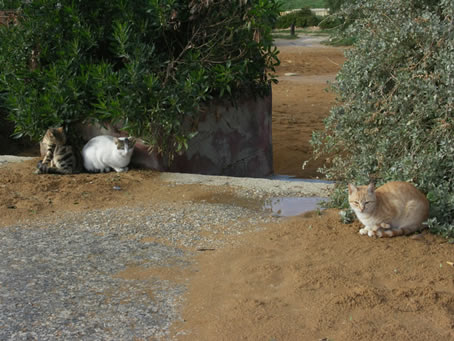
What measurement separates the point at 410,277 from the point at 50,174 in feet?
15.1

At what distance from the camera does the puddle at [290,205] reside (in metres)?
5.75

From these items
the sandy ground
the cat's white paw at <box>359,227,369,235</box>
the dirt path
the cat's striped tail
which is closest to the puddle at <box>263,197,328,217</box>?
the sandy ground

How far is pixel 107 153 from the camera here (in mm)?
7117

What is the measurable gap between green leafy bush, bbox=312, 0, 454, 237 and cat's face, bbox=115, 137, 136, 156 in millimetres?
2269

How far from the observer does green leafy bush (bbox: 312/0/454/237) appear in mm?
5059

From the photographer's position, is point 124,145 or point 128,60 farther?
point 128,60

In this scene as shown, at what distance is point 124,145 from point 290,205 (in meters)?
2.18

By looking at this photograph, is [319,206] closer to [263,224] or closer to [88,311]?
[263,224]

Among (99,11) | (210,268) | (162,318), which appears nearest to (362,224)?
(210,268)

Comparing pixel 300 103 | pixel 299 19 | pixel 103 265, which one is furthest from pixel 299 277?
pixel 299 19

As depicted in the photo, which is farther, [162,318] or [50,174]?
[50,174]

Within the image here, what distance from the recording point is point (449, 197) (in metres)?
4.86

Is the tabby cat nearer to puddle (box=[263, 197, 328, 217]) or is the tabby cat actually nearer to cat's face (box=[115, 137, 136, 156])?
cat's face (box=[115, 137, 136, 156])

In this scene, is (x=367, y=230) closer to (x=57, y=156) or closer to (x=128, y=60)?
(x=57, y=156)
